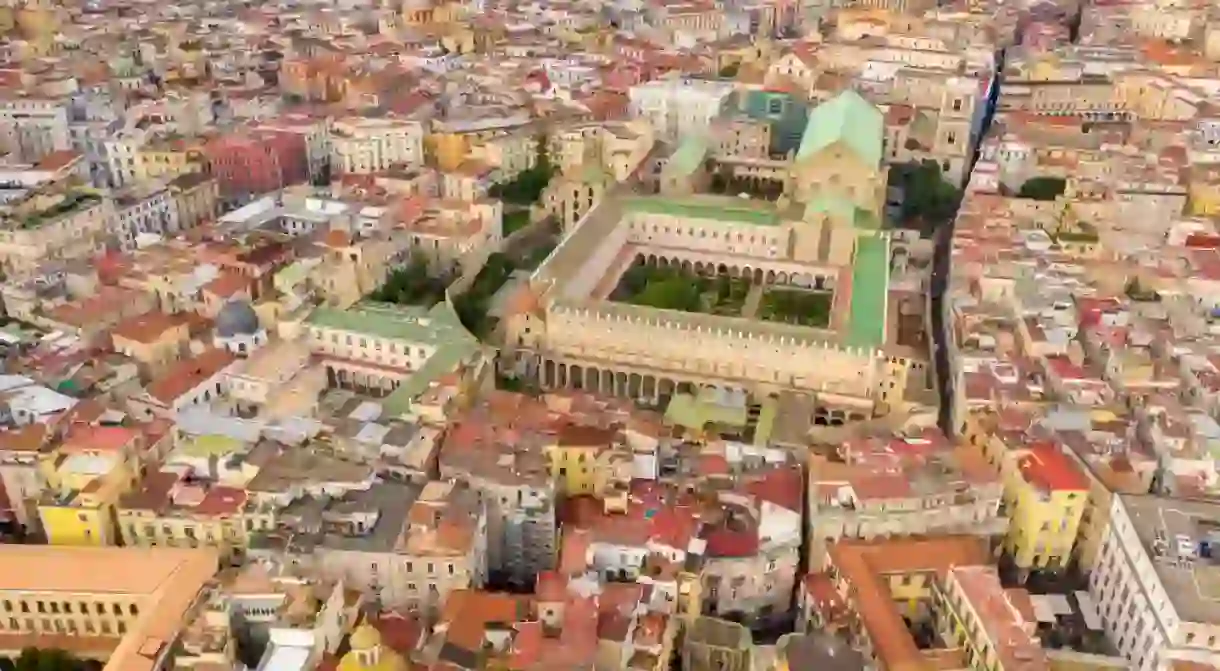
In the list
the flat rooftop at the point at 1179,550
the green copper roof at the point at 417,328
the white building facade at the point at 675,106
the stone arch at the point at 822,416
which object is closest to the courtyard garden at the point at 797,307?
the stone arch at the point at 822,416

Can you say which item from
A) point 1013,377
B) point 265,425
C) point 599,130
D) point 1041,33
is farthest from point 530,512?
point 1041,33

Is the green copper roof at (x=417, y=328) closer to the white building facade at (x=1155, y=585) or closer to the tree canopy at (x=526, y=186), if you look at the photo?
the tree canopy at (x=526, y=186)

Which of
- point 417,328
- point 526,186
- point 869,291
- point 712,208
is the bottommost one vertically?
point 417,328

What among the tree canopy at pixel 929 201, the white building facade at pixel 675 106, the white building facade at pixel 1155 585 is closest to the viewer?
the white building facade at pixel 1155 585

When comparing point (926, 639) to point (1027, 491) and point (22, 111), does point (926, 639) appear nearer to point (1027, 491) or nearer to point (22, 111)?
point (1027, 491)

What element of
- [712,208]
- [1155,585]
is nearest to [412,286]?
[712,208]

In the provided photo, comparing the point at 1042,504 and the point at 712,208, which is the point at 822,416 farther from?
the point at 712,208
